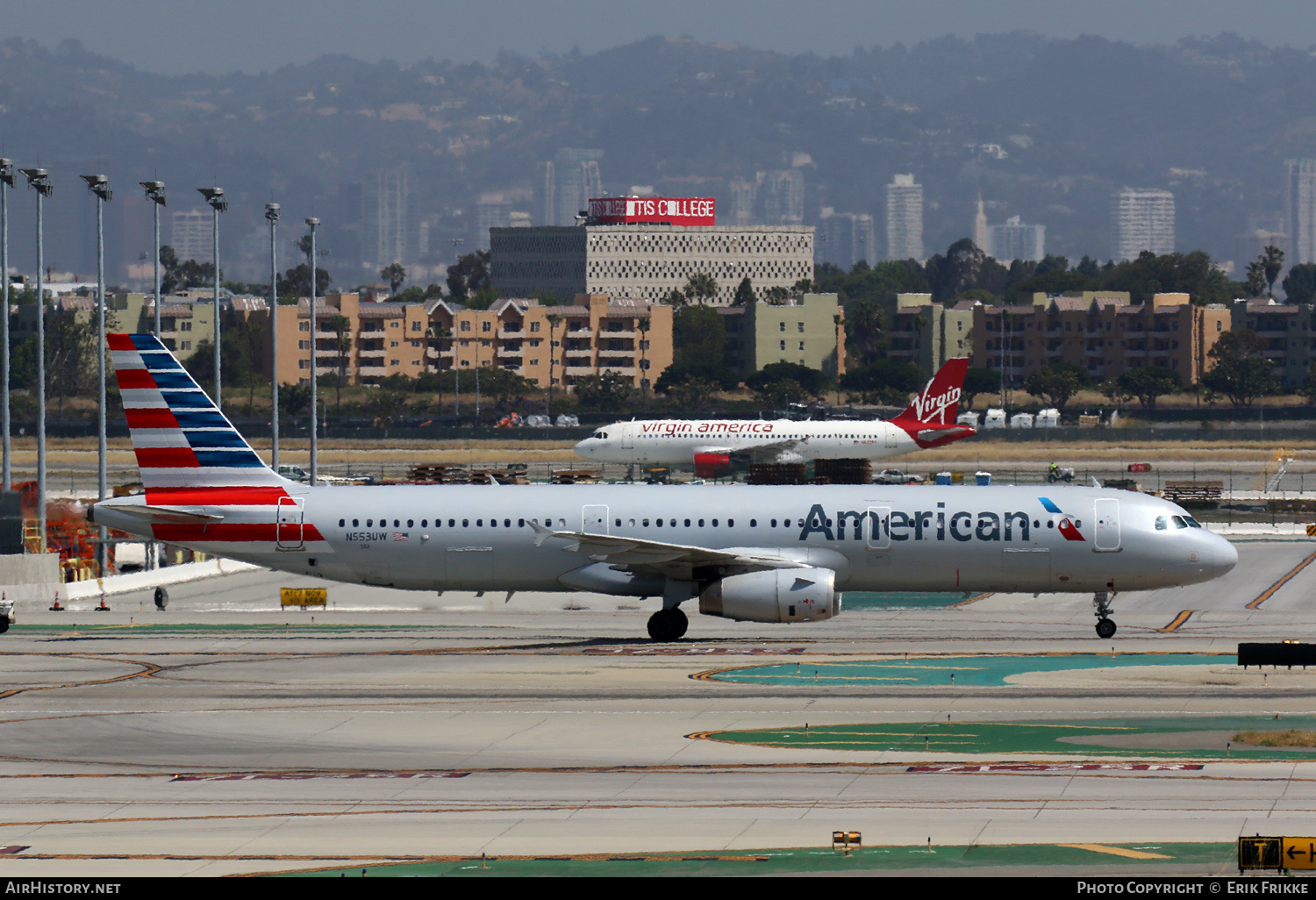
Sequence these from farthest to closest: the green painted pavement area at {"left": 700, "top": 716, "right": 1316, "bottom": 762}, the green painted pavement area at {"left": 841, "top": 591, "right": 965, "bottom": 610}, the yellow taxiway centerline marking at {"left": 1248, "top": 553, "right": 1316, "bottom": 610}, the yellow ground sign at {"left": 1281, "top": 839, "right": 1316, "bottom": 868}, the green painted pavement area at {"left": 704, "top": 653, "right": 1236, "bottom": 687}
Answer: the green painted pavement area at {"left": 841, "top": 591, "right": 965, "bottom": 610} < the yellow taxiway centerline marking at {"left": 1248, "top": 553, "right": 1316, "bottom": 610} < the green painted pavement area at {"left": 704, "top": 653, "right": 1236, "bottom": 687} < the green painted pavement area at {"left": 700, "top": 716, "right": 1316, "bottom": 762} < the yellow ground sign at {"left": 1281, "top": 839, "right": 1316, "bottom": 868}

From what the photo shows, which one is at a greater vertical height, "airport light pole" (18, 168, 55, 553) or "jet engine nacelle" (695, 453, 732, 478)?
"airport light pole" (18, 168, 55, 553)

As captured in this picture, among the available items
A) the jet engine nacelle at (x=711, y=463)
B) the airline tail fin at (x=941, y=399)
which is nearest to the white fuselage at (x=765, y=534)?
the jet engine nacelle at (x=711, y=463)

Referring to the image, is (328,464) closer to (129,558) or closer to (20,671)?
(129,558)

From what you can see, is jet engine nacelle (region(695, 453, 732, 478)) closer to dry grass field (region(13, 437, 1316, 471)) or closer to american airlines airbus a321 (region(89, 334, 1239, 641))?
dry grass field (region(13, 437, 1316, 471))

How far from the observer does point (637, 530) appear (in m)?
46.8

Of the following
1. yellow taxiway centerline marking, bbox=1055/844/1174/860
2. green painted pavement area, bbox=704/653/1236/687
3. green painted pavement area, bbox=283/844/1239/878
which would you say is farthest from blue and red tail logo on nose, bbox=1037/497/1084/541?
yellow taxiway centerline marking, bbox=1055/844/1174/860

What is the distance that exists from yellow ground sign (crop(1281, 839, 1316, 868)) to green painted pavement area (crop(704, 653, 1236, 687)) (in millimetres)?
18280

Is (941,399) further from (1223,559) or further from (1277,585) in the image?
(1223,559)

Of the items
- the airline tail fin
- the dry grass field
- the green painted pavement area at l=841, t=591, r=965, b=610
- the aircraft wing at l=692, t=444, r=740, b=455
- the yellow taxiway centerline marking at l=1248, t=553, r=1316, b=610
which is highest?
the airline tail fin

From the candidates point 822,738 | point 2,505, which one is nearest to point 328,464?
point 2,505

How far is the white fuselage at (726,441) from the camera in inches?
4609

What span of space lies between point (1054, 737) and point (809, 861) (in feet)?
35.9

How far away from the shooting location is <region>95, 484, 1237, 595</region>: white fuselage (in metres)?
46.1
